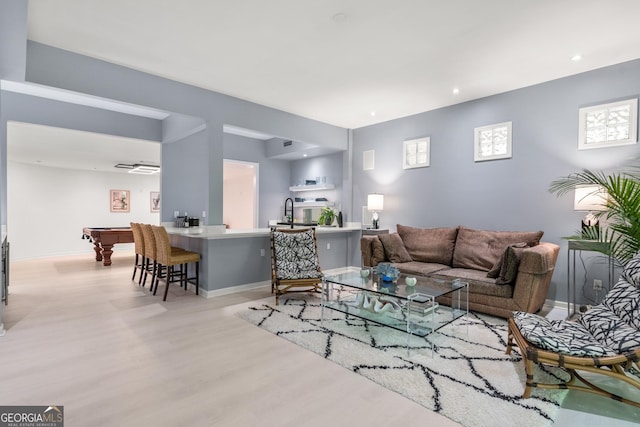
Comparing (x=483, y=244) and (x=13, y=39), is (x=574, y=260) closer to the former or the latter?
(x=483, y=244)

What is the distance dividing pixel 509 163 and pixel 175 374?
4565mm

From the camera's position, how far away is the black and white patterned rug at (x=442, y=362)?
6.17ft

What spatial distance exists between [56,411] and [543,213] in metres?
5.03

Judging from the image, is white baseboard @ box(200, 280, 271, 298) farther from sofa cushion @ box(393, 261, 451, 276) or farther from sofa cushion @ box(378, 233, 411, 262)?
sofa cushion @ box(393, 261, 451, 276)

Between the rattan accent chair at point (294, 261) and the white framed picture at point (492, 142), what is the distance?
271cm

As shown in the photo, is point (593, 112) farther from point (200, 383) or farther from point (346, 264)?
point (200, 383)

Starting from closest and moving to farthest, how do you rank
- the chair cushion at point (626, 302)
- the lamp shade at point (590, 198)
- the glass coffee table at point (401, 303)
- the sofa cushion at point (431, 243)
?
the chair cushion at point (626, 302)
the glass coffee table at point (401, 303)
the lamp shade at point (590, 198)
the sofa cushion at point (431, 243)

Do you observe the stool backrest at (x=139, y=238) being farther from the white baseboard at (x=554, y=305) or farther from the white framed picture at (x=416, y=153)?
the white baseboard at (x=554, y=305)

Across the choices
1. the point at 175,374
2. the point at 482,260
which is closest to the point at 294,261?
the point at 175,374

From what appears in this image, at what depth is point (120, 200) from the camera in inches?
393

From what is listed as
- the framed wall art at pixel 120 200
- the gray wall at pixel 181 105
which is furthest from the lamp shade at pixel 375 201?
the framed wall art at pixel 120 200

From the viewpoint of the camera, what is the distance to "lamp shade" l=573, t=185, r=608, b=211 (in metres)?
3.37

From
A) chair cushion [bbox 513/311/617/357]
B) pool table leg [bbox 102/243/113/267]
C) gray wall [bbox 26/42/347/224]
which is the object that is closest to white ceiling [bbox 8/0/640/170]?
gray wall [bbox 26/42/347/224]

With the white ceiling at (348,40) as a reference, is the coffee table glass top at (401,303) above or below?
below
